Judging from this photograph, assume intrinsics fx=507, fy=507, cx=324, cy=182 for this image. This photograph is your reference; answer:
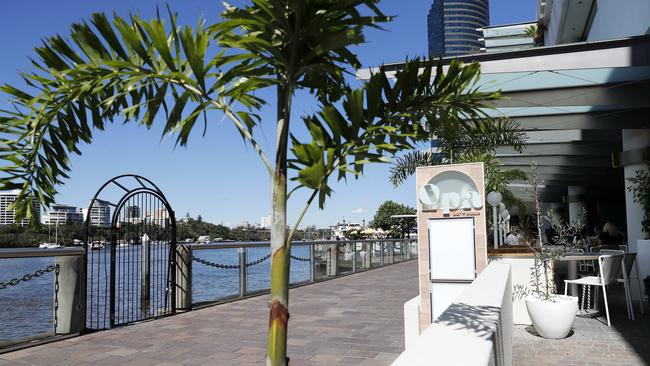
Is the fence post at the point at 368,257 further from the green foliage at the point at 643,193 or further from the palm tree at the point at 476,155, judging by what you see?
the green foliage at the point at 643,193

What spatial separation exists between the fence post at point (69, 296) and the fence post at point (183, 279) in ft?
6.39

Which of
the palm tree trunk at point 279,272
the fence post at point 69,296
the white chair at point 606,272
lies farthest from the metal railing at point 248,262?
the palm tree trunk at point 279,272

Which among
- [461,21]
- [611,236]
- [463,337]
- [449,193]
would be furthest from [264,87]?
[461,21]

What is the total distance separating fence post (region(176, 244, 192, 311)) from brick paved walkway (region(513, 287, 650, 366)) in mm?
4966

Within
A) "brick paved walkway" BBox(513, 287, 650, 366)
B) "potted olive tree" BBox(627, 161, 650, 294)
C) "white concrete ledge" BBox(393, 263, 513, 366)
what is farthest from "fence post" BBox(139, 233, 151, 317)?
"potted olive tree" BBox(627, 161, 650, 294)

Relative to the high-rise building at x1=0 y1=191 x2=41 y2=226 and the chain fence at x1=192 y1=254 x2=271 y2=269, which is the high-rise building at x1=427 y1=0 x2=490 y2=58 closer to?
the chain fence at x1=192 y1=254 x2=271 y2=269

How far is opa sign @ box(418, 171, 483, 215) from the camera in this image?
5.62 metres

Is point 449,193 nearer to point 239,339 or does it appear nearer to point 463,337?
point 239,339

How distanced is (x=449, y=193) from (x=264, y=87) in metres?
4.17

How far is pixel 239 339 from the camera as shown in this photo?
5.83 meters

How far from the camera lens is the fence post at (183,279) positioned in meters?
8.13

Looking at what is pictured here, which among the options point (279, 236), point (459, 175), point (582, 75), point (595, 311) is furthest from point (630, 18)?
point (279, 236)

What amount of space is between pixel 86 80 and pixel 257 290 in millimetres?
8527

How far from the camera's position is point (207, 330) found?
639 cm
